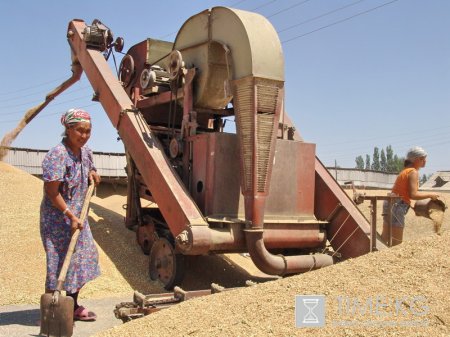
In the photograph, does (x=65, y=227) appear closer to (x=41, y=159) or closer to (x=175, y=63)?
(x=175, y=63)

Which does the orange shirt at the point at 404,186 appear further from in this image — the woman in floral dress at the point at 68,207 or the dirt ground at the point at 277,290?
the woman in floral dress at the point at 68,207

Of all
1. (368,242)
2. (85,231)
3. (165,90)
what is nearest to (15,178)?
(165,90)

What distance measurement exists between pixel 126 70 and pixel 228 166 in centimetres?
311

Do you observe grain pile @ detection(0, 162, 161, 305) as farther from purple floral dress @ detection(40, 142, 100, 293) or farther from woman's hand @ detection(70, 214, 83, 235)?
woman's hand @ detection(70, 214, 83, 235)

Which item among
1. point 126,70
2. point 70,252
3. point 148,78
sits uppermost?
point 126,70

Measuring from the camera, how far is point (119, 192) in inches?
582

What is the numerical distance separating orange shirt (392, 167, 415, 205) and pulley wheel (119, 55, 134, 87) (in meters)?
4.22

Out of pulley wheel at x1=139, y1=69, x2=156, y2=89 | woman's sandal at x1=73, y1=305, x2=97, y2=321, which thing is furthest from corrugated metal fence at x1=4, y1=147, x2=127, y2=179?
woman's sandal at x1=73, y1=305, x2=97, y2=321

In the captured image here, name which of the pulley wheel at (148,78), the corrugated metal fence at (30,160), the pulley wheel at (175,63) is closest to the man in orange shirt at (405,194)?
the pulley wheel at (175,63)

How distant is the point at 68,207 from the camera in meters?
4.43

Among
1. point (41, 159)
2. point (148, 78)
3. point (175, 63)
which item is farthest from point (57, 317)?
point (41, 159)

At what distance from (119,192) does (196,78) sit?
8807 millimetres

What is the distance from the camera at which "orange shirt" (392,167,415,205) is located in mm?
5641

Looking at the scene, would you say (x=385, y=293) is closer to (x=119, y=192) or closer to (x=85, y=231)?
(x=85, y=231)
